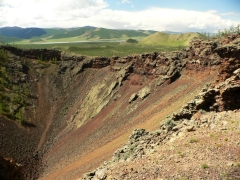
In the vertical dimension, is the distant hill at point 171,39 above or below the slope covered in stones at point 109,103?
above

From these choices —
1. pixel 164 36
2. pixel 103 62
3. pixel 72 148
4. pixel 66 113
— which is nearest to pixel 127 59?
pixel 103 62

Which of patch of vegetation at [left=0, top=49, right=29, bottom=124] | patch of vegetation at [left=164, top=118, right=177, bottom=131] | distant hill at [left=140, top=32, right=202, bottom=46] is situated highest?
distant hill at [left=140, top=32, right=202, bottom=46]

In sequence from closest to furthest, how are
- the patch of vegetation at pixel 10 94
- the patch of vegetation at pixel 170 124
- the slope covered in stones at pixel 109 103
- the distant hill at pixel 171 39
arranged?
1. the patch of vegetation at pixel 170 124
2. the slope covered in stones at pixel 109 103
3. the patch of vegetation at pixel 10 94
4. the distant hill at pixel 171 39

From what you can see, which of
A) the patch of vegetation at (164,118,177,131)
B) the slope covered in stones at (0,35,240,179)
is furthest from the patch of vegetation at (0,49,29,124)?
the patch of vegetation at (164,118,177,131)

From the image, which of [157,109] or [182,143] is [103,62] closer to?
[157,109]

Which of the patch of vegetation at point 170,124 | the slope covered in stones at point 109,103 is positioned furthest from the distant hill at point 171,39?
the patch of vegetation at point 170,124

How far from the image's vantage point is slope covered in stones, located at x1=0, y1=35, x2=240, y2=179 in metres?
26.1

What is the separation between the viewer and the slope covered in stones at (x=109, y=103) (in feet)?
85.8

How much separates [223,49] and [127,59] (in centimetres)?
4293

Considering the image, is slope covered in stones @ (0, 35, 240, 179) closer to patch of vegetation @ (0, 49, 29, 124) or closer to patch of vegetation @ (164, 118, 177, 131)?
patch of vegetation @ (164, 118, 177, 131)

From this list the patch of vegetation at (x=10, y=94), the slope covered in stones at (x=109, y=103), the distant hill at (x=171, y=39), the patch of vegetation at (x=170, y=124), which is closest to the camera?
the patch of vegetation at (x=170, y=124)

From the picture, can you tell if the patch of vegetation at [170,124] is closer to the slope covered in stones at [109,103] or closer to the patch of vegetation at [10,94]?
the slope covered in stones at [109,103]

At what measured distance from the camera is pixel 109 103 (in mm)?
61594

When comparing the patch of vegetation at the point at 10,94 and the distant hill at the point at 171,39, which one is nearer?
the patch of vegetation at the point at 10,94
